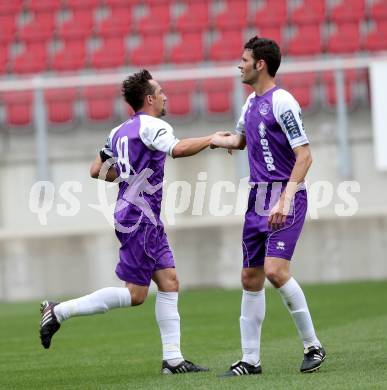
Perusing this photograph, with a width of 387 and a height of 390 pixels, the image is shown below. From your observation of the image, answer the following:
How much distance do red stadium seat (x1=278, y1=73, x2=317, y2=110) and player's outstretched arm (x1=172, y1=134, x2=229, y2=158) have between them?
7170 mm

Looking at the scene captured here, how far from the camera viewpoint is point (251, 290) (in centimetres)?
694

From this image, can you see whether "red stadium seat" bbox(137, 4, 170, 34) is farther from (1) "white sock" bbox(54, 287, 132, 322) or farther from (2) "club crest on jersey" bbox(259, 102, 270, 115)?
(1) "white sock" bbox(54, 287, 132, 322)

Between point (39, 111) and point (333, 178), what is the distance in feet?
12.8

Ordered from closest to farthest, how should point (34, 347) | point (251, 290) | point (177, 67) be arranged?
point (251, 290), point (34, 347), point (177, 67)

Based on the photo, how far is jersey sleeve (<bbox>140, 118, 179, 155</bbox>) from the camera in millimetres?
6867

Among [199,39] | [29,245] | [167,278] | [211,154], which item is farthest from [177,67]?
[167,278]

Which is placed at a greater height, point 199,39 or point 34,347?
point 199,39

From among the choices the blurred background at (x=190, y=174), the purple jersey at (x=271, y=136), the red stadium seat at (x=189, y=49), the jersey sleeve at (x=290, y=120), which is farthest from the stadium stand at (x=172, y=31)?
the jersey sleeve at (x=290, y=120)

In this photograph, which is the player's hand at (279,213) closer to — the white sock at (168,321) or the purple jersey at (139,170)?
the purple jersey at (139,170)

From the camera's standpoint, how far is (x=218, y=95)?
45.9 ft

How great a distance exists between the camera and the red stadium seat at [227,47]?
16.0 m

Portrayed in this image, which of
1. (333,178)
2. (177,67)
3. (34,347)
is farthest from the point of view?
(177,67)

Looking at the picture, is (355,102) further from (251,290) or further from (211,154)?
(251,290)

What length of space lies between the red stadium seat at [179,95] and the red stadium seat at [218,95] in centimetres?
20
